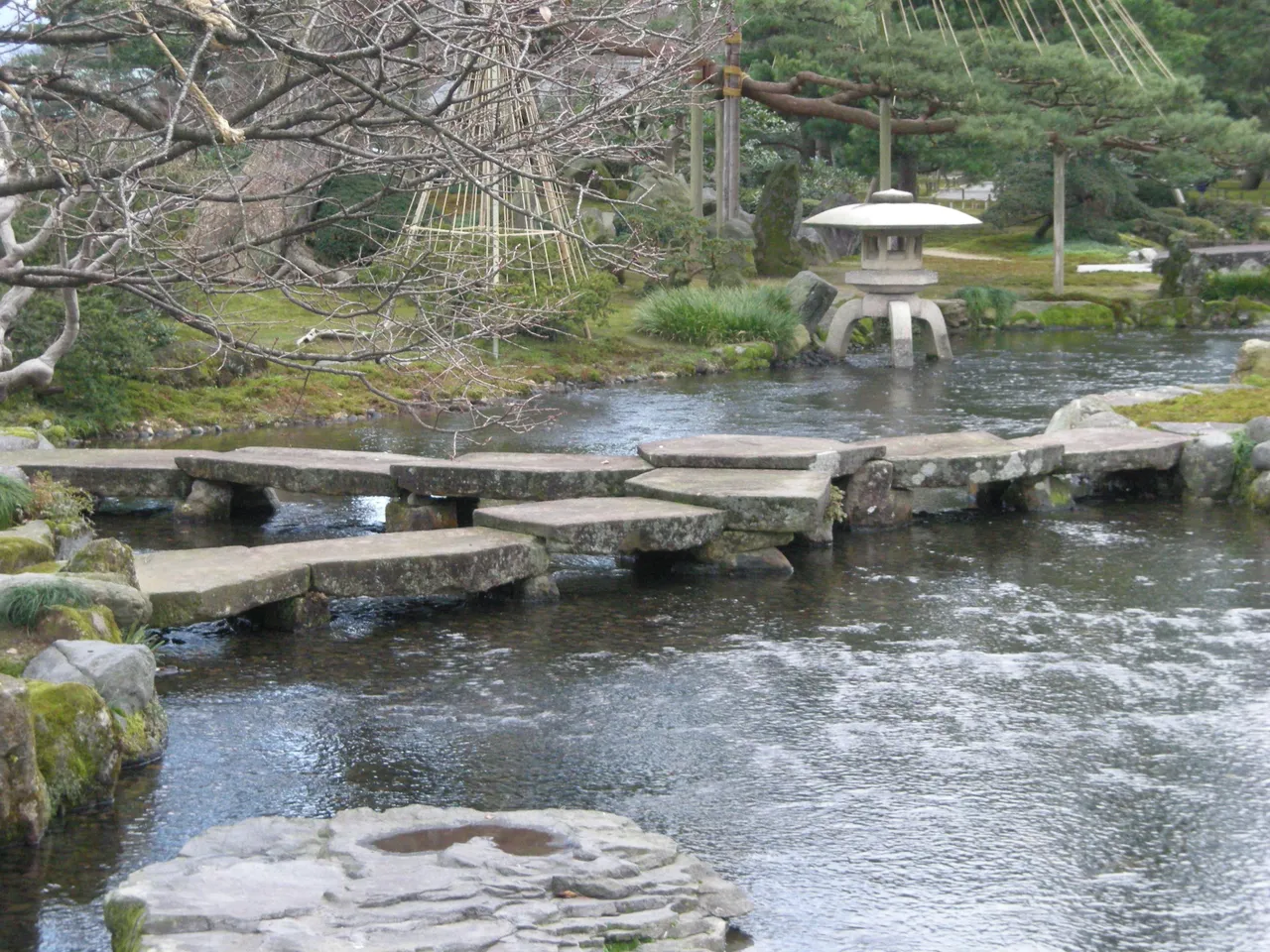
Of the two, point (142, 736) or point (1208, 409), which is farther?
point (1208, 409)

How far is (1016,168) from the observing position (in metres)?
37.4

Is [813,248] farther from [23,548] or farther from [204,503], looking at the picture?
[23,548]

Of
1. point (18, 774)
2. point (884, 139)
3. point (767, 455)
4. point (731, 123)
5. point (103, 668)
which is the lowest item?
point (18, 774)

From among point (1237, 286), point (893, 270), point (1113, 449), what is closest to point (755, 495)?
point (1113, 449)

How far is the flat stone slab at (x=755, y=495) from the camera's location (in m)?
9.05

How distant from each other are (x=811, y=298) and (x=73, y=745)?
17.5 metres

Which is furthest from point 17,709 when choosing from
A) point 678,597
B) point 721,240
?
point 721,240

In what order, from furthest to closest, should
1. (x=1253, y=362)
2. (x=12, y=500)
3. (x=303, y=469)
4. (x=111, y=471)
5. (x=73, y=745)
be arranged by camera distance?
(x=1253, y=362) < (x=111, y=471) < (x=303, y=469) < (x=12, y=500) < (x=73, y=745)

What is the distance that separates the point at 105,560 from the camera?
7.12 m

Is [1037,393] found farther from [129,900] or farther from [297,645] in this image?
[129,900]

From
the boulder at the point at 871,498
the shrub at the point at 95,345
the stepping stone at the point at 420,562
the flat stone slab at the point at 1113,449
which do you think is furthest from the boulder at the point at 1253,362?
the shrub at the point at 95,345

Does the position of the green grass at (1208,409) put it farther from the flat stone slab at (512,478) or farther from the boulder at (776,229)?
the boulder at (776,229)

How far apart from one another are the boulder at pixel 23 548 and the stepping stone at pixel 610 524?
2435mm

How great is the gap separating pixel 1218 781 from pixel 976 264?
89.4 ft
